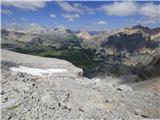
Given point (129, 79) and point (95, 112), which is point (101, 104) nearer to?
point (95, 112)

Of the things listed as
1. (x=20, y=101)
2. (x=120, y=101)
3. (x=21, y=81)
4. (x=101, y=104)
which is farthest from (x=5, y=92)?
(x=120, y=101)

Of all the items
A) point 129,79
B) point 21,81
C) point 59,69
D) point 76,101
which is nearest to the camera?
point 76,101

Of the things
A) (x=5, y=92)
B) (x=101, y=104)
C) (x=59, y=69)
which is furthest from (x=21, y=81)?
(x=59, y=69)

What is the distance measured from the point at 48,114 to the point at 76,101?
4365 millimetres

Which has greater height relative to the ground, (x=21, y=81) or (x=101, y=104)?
(x=21, y=81)

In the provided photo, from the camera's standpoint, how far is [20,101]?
20891mm

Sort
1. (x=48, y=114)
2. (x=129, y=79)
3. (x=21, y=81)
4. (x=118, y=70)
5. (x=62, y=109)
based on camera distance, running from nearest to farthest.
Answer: (x=48, y=114) → (x=62, y=109) → (x=21, y=81) → (x=129, y=79) → (x=118, y=70)

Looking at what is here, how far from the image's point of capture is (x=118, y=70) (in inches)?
5123

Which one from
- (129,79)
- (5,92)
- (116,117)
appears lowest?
(129,79)

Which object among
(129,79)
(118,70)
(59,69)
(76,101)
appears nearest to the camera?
(76,101)

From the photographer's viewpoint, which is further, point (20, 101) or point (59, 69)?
point (59, 69)

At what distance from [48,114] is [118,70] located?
112 meters

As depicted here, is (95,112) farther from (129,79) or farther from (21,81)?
(129,79)

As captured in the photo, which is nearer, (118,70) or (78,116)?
(78,116)
